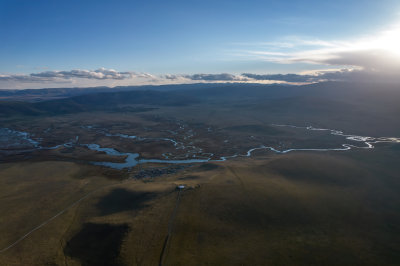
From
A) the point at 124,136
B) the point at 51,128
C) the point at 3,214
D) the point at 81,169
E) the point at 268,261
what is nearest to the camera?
the point at 268,261

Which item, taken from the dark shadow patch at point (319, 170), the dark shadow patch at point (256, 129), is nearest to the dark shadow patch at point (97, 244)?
the dark shadow patch at point (319, 170)

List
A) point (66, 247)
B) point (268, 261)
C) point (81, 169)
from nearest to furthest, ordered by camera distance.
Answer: point (268, 261)
point (66, 247)
point (81, 169)

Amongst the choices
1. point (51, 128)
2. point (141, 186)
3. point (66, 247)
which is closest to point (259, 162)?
point (141, 186)

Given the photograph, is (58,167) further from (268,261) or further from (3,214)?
(268,261)

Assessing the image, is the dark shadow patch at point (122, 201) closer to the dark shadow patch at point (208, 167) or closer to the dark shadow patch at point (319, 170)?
the dark shadow patch at point (208, 167)

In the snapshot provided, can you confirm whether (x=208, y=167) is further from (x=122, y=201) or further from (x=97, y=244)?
(x=97, y=244)

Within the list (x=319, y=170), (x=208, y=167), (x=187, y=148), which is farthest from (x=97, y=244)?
(x=187, y=148)

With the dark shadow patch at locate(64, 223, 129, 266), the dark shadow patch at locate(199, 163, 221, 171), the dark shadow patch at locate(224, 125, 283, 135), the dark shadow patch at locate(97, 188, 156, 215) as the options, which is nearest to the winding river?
the dark shadow patch at locate(199, 163, 221, 171)
